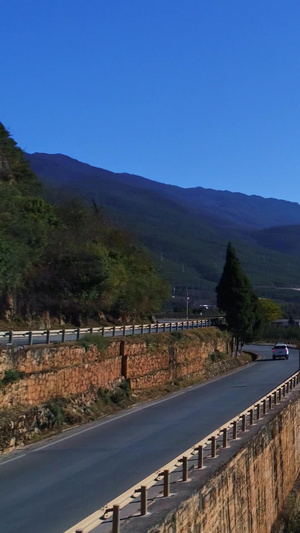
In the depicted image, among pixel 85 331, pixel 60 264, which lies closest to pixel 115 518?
pixel 85 331

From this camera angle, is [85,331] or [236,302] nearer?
[85,331]

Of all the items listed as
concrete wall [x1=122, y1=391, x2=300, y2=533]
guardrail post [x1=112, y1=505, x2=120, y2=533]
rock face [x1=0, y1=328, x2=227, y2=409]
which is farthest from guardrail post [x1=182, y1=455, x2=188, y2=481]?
rock face [x1=0, y1=328, x2=227, y2=409]

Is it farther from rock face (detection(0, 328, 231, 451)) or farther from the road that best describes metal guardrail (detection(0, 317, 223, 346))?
the road

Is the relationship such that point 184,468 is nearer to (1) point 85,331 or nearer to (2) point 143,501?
(2) point 143,501

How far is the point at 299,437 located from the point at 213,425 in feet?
14.1

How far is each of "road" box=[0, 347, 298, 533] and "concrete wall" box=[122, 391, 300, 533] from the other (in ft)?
5.96

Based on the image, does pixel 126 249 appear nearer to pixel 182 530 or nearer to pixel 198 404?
pixel 198 404

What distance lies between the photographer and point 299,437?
2667 cm

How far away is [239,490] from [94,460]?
4.53 meters

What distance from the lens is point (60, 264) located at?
1796 inches

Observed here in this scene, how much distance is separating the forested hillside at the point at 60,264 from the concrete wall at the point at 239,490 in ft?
56.9

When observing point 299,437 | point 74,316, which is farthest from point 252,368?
point 299,437

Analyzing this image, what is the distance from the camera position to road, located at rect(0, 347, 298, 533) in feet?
41.3

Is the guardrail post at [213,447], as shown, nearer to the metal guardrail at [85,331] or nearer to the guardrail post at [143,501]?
the guardrail post at [143,501]
